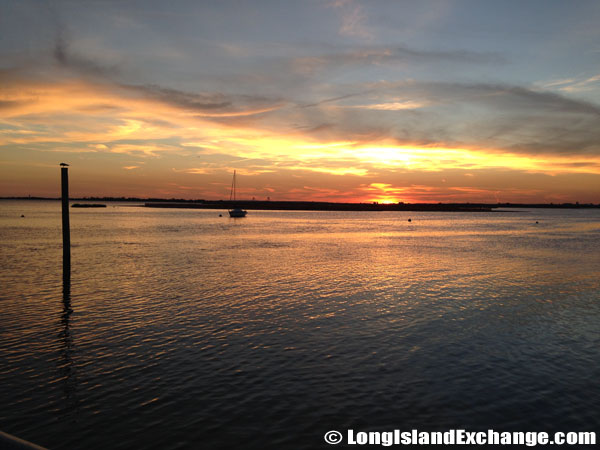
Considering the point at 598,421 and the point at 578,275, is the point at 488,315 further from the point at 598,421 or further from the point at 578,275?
the point at 578,275

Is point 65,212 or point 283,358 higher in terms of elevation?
point 65,212

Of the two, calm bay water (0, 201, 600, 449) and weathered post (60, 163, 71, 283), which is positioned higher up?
weathered post (60, 163, 71, 283)

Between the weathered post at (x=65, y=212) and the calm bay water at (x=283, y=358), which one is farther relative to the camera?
the weathered post at (x=65, y=212)

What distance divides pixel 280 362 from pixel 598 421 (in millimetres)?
7767

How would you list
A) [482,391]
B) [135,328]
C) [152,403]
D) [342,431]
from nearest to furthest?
[342,431] < [152,403] < [482,391] < [135,328]

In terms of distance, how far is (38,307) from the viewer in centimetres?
1822

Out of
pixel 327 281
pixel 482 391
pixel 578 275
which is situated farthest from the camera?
pixel 578 275

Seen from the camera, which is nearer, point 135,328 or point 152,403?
point 152,403

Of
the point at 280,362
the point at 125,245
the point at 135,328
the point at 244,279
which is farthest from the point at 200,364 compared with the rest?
the point at 125,245

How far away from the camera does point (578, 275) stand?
29141 millimetres

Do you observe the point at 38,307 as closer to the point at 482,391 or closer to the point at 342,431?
the point at 342,431

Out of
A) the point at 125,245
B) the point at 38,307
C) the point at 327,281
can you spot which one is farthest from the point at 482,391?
the point at 125,245

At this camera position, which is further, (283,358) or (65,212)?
(65,212)

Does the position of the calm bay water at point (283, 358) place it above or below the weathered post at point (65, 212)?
below
